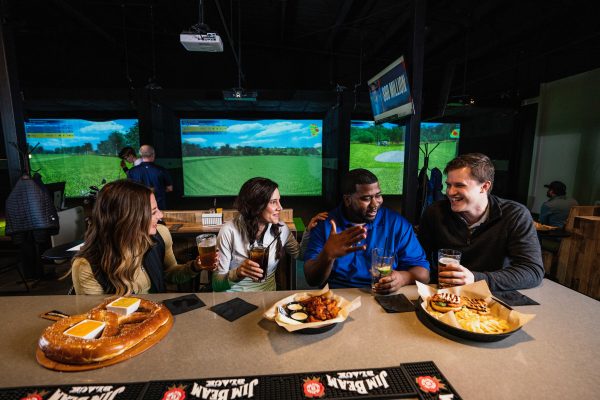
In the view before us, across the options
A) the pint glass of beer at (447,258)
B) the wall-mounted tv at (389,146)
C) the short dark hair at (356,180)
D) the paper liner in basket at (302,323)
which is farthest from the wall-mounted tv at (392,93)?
the wall-mounted tv at (389,146)

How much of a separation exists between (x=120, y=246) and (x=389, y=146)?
8.12m

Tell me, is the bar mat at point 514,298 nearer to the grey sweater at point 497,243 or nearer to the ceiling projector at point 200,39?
the grey sweater at point 497,243

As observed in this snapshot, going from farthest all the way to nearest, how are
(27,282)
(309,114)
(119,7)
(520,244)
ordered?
1. (309,114)
2. (119,7)
3. (27,282)
4. (520,244)

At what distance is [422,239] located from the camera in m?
2.18

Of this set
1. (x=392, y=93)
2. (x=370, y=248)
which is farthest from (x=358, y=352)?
(x=392, y=93)

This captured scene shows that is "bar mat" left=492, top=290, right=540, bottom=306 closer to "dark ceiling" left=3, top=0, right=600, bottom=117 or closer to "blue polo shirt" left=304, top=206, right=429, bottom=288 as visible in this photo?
"blue polo shirt" left=304, top=206, right=429, bottom=288

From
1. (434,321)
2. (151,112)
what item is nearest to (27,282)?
(151,112)

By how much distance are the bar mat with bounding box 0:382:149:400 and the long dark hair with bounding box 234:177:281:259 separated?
1.26 meters

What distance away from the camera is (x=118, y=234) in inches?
60.7

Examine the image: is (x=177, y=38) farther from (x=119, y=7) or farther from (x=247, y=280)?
(x=247, y=280)

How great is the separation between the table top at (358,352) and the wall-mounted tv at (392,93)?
6.30 ft

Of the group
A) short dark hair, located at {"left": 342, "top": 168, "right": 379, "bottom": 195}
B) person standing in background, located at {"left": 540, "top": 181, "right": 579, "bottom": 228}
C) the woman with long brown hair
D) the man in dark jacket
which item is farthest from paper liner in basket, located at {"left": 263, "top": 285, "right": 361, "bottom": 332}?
person standing in background, located at {"left": 540, "top": 181, "right": 579, "bottom": 228}

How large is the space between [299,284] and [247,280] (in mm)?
1486

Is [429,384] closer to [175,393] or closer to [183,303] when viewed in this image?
[175,393]
